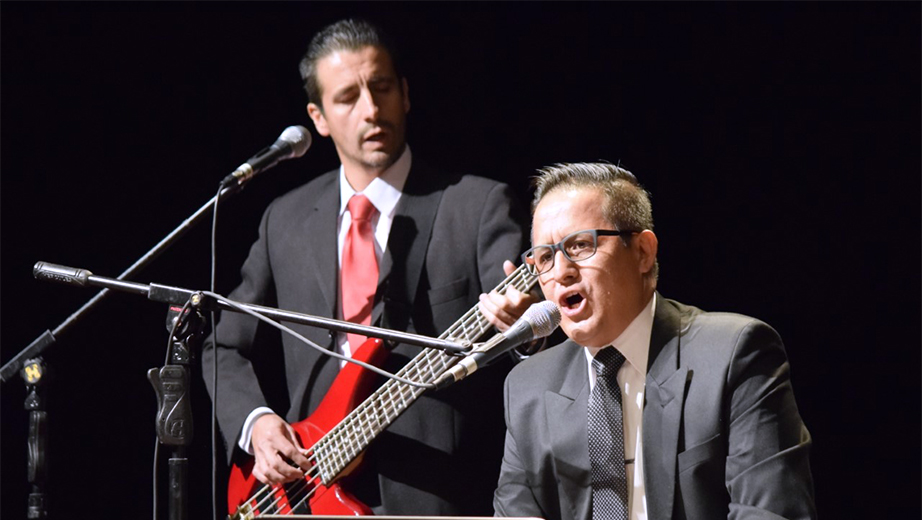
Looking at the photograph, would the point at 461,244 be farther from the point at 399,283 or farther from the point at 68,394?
the point at 68,394

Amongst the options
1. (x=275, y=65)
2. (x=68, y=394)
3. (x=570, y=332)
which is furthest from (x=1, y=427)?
(x=570, y=332)

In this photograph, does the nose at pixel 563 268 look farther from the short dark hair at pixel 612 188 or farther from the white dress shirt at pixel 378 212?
the white dress shirt at pixel 378 212

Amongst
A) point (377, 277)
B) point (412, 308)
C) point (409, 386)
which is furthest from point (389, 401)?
point (377, 277)

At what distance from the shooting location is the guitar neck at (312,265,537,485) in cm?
280

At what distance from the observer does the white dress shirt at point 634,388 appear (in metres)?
2.35

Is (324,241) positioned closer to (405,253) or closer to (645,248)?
(405,253)

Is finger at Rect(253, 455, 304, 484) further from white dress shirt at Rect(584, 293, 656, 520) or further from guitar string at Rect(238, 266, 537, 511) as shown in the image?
white dress shirt at Rect(584, 293, 656, 520)

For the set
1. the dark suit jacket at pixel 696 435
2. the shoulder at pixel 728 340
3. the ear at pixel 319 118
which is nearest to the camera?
the dark suit jacket at pixel 696 435

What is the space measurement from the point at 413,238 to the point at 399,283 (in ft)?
0.51

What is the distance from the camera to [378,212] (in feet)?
10.7

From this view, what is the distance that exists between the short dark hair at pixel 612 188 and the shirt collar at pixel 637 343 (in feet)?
0.50

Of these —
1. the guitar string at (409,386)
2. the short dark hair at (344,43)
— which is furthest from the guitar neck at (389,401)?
the short dark hair at (344,43)

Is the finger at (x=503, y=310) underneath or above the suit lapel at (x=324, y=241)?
underneath

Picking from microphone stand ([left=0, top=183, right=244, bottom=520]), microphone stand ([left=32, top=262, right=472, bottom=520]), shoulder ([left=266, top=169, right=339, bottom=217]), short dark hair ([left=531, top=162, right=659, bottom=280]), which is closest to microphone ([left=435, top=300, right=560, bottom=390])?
microphone stand ([left=32, top=262, right=472, bottom=520])
